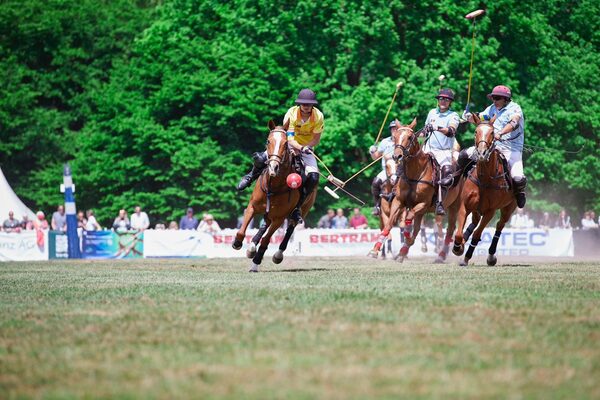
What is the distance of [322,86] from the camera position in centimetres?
4378

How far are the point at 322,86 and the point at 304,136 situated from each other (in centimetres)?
2439

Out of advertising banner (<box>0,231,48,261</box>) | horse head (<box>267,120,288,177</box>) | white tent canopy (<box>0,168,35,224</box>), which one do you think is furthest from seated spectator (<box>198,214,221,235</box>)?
horse head (<box>267,120,288,177</box>)

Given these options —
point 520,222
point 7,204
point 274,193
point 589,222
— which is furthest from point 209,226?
point 274,193

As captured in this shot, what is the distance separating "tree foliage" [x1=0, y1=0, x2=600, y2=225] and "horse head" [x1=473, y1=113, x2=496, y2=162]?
21491mm

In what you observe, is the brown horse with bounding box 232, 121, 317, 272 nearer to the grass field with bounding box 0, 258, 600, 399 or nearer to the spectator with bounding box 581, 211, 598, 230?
the grass field with bounding box 0, 258, 600, 399

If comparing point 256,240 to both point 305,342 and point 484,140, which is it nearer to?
point 484,140

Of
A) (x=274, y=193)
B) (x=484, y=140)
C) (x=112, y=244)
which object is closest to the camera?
(x=274, y=193)

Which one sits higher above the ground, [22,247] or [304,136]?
[304,136]

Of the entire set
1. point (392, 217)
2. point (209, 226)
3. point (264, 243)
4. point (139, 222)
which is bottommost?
point (264, 243)

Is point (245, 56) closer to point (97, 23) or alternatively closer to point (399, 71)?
point (399, 71)

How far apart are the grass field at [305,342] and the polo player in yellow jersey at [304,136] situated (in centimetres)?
594

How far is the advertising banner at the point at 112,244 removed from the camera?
3581cm

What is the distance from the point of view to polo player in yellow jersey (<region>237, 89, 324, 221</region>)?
19.2 metres

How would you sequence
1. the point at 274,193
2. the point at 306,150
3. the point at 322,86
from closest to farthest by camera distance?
the point at 274,193, the point at 306,150, the point at 322,86
